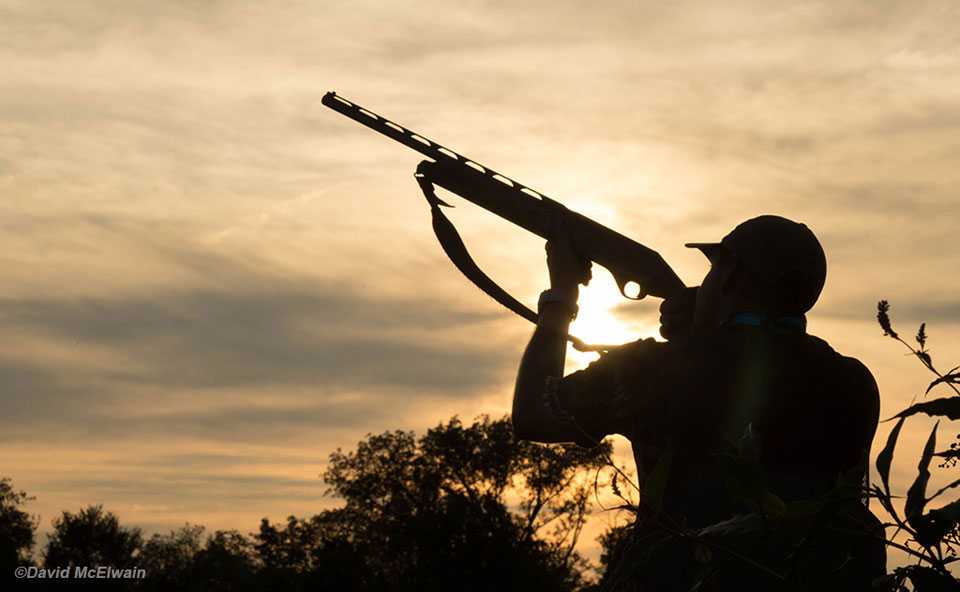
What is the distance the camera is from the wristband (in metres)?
5.39

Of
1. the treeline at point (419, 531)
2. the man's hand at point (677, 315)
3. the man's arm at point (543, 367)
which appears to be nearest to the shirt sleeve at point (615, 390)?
the man's arm at point (543, 367)

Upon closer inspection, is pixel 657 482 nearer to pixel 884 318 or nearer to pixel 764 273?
pixel 884 318

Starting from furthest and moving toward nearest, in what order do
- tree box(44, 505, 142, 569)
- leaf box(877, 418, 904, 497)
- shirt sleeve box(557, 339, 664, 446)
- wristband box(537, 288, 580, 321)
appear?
tree box(44, 505, 142, 569) < wristband box(537, 288, 580, 321) < shirt sleeve box(557, 339, 664, 446) < leaf box(877, 418, 904, 497)

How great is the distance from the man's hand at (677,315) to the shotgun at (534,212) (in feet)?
0.33

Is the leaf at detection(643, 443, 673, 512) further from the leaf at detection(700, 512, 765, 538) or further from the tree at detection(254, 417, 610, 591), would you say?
the tree at detection(254, 417, 610, 591)

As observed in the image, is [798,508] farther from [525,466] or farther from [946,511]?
[525,466]

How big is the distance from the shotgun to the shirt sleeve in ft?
7.49

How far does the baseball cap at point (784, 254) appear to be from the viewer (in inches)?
178

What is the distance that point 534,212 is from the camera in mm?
7867

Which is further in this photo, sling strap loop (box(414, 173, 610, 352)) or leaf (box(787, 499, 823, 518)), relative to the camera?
sling strap loop (box(414, 173, 610, 352))

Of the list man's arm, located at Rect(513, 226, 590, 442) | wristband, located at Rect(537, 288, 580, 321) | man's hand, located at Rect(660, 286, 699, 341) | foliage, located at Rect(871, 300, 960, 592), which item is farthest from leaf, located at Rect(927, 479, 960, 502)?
man's hand, located at Rect(660, 286, 699, 341)

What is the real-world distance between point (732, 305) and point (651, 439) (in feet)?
2.75

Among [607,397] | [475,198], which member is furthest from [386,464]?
[607,397]

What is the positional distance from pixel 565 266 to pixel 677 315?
75 cm
